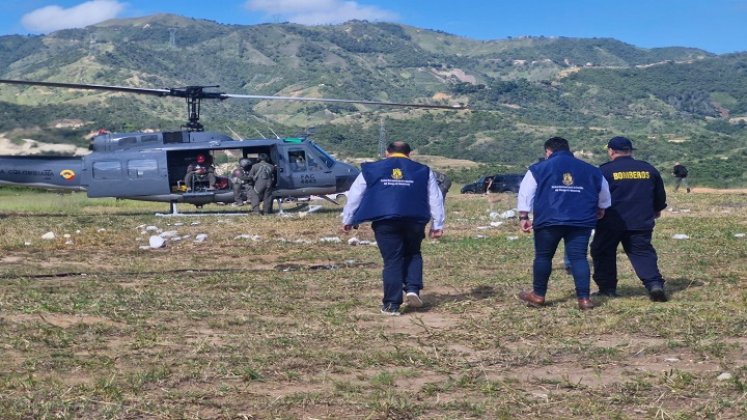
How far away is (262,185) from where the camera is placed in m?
21.8

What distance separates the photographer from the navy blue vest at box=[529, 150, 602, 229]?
27.6 feet

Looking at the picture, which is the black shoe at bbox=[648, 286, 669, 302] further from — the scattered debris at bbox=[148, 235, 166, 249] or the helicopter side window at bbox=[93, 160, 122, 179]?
the helicopter side window at bbox=[93, 160, 122, 179]

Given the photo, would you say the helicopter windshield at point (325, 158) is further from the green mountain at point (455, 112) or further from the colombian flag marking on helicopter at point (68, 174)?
the green mountain at point (455, 112)

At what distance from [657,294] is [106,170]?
54.3 feet

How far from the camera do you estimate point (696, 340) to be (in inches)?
272

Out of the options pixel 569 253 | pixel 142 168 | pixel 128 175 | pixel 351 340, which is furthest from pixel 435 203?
pixel 128 175

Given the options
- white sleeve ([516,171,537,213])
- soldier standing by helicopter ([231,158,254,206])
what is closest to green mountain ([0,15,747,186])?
soldier standing by helicopter ([231,158,254,206])

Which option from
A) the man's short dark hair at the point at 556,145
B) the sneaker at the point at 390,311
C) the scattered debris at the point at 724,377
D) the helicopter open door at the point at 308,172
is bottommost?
the sneaker at the point at 390,311

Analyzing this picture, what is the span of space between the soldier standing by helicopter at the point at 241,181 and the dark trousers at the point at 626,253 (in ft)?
45.5

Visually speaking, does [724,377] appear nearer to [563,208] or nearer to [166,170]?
[563,208]

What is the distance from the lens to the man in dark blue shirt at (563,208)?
8430mm

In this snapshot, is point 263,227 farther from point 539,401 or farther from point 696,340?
point 539,401

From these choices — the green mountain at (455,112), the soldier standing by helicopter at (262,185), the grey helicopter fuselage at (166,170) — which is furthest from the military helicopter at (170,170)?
the green mountain at (455,112)

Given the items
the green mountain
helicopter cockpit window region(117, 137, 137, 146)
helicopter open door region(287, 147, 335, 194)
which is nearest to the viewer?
helicopter open door region(287, 147, 335, 194)
